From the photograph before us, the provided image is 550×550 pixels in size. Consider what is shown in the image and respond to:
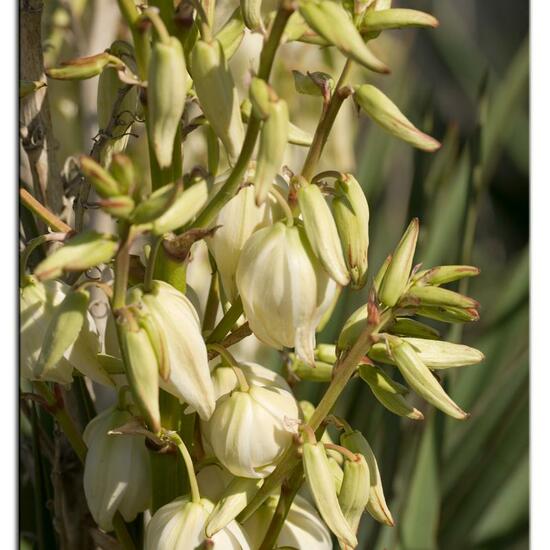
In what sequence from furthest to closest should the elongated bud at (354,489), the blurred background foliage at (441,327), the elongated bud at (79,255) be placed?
the blurred background foliage at (441,327) → the elongated bud at (354,489) → the elongated bud at (79,255)

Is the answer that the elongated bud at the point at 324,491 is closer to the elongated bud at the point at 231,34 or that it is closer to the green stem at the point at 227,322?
the green stem at the point at 227,322

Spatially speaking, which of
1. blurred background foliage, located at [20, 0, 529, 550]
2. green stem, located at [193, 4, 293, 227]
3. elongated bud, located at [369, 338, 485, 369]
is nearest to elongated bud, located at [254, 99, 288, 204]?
green stem, located at [193, 4, 293, 227]

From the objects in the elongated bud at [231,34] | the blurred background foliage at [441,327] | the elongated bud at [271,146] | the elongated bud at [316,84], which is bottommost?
the blurred background foliage at [441,327]

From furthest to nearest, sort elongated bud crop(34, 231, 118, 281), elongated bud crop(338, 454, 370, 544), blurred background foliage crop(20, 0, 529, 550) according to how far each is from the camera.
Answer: blurred background foliage crop(20, 0, 529, 550), elongated bud crop(338, 454, 370, 544), elongated bud crop(34, 231, 118, 281)

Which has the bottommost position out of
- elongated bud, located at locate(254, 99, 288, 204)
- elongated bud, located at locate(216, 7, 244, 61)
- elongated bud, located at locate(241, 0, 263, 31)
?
elongated bud, located at locate(254, 99, 288, 204)

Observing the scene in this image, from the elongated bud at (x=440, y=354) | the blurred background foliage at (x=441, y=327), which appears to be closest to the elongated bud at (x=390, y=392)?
the elongated bud at (x=440, y=354)

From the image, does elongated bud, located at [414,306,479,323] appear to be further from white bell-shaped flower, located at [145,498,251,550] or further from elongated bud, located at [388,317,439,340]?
white bell-shaped flower, located at [145,498,251,550]

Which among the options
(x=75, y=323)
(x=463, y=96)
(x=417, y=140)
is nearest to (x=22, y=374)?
(x=75, y=323)
